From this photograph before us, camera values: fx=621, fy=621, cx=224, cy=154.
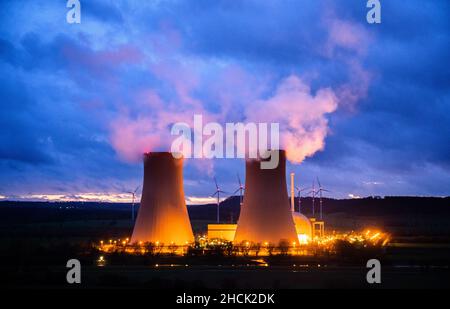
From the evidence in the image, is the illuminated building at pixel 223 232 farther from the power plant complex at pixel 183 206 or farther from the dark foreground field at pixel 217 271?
the dark foreground field at pixel 217 271

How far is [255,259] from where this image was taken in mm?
31453

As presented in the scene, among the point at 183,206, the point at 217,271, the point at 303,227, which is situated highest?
the point at 183,206

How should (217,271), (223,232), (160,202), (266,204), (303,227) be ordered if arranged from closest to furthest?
(217,271), (266,204), (160,202), (223,232), (303,227)

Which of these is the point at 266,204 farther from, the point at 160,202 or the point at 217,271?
the point at 217,271

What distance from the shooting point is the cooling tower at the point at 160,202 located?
35.1m

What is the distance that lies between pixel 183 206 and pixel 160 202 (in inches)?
71.5

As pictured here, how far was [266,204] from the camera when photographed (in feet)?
112

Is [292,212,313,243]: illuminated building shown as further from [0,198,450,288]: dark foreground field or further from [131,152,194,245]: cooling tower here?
[131,152,194,245]: cooling tower

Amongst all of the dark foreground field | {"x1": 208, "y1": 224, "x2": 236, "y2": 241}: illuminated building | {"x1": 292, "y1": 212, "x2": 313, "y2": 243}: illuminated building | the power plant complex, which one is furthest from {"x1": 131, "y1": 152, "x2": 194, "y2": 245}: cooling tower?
{"x1": 292, "y1": 212, "x2": 313, "y2": 243}: illuminated building

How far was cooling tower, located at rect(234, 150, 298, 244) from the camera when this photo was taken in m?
34.1

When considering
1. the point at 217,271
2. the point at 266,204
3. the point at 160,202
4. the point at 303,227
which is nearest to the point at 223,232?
the point at 303,227
